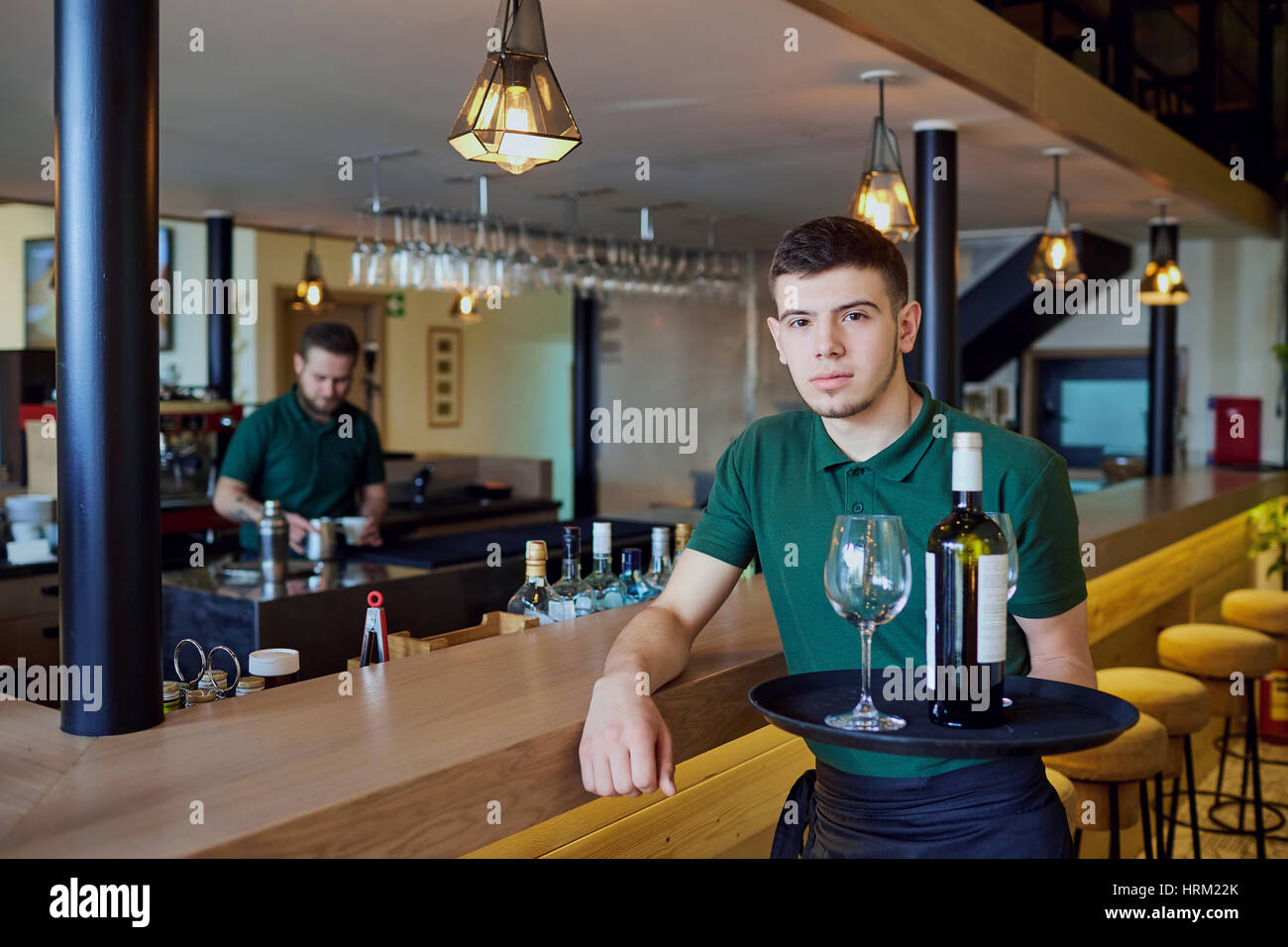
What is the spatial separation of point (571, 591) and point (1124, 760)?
146 cm

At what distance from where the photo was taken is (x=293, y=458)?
169 inches

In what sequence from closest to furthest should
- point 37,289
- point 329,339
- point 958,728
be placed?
1. point 958,728
2. point 329,339
3. point 37,289

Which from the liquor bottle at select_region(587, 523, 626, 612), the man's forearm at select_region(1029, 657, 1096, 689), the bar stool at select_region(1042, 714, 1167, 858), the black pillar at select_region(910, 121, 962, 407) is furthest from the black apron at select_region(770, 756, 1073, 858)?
the black pillar at select_region(910, 121, 962, 407)

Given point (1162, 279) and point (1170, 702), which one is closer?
point (1170, 702)

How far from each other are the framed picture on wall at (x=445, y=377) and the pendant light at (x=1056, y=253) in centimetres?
663

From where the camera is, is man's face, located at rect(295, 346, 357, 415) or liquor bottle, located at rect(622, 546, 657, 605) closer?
liquor bottle, located at rect(622, 546, 657, 605)

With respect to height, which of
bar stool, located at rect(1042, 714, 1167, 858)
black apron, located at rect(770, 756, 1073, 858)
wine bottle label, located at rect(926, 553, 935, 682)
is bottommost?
bar stool, located at rect(1042, 714, 1167, 858)

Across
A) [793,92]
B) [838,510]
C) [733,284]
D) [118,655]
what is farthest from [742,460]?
[733,284]

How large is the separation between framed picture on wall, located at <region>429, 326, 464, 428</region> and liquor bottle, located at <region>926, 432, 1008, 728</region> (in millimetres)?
9394

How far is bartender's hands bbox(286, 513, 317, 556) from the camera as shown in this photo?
399 cm

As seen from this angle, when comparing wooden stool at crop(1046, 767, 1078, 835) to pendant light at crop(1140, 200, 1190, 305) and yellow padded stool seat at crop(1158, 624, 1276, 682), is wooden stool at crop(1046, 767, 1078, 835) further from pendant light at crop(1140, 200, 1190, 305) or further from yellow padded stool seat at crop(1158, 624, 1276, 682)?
pendant light at crop(1140, 200, 1190, 305)

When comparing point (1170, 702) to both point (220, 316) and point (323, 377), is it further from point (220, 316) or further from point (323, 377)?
point (220, 316)

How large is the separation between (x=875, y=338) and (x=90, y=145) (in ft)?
3.43

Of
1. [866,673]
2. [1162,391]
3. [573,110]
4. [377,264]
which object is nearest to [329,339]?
[377,264]
